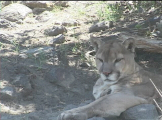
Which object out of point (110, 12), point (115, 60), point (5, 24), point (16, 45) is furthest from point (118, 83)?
point (110, 12)

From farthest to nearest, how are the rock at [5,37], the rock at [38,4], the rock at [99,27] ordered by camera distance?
the rock at [38,4], the rock at [99,27], the rock at [5,37]

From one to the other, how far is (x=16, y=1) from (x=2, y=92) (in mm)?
5230

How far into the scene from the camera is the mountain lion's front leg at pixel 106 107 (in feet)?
18.5

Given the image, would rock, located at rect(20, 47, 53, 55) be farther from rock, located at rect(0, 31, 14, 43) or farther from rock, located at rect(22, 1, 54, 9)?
rock, located at rect(22, 1, 54, 9)

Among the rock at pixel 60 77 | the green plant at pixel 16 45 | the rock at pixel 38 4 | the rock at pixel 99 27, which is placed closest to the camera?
the rock at pixel 60 77

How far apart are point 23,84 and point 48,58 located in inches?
47.0

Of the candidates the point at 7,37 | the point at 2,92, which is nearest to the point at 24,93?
the point at 2,92

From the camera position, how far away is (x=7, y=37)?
884cm

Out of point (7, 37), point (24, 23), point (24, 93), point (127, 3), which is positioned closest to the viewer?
point (24, 93)

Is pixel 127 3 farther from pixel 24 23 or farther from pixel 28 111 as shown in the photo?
pixel 28 111

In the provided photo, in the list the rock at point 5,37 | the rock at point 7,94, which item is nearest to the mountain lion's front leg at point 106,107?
the rock at point 7,94

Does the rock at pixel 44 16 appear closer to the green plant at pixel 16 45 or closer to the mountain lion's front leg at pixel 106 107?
the green plant at pixel 16 45

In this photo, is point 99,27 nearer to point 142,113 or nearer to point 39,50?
point 39,50

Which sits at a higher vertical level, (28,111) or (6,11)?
(6,11)
